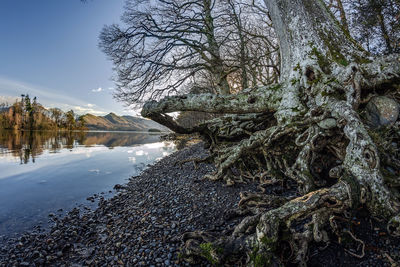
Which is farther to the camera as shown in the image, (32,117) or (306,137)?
(32,117)

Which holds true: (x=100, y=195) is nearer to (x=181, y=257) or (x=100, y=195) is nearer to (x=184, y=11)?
(x=181, y=257)

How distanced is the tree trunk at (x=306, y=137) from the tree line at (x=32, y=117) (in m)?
94.7

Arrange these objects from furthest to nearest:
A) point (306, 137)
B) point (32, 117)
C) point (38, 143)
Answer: point (32, 117) < point (38, 143) < point (306, 137)

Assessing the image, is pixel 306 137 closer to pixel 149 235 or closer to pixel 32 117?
pixel 149 235

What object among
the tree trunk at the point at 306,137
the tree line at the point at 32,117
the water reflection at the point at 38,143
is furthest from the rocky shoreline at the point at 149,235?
the tree line at the point at 32,117

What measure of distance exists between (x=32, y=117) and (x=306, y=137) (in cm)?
9927

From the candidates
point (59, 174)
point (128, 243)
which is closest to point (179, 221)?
point (128, 243)

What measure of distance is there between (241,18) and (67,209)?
1438 cm

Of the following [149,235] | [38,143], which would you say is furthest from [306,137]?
[38,143]

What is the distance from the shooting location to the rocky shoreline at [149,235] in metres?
2.52

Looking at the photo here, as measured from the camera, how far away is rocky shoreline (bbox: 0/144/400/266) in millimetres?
2523

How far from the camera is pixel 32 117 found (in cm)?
7588

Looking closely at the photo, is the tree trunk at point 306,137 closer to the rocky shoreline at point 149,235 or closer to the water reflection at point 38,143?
the rocky shoreline at point 149,235

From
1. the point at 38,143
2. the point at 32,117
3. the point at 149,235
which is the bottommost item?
the point at 149,235
